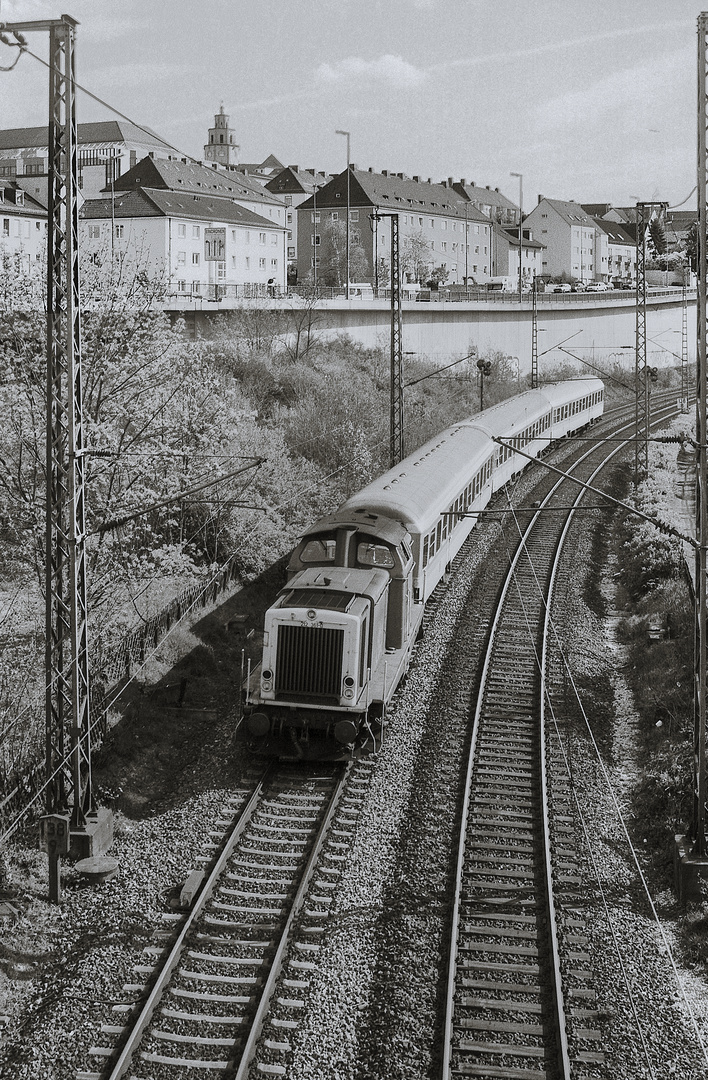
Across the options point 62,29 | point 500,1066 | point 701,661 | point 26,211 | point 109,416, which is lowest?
point 500,1066

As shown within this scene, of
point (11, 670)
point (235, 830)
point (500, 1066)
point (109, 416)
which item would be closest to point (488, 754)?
point (235, 830)

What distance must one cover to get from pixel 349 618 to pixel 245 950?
17.0 ft

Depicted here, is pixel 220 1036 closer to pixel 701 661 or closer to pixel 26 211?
pixel 701 661

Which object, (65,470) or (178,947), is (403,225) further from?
(178,947)

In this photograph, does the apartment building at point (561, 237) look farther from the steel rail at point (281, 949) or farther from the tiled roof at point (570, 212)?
the steel rail at point (281, 949)

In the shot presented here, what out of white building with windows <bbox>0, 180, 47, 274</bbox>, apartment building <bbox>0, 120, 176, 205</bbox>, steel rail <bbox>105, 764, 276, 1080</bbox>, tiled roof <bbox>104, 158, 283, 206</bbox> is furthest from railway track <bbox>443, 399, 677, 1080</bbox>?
apartment building <bbox>0, 120, 176, 205</bbox>

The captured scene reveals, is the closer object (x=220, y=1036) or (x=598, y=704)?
(x=220, y=1036)

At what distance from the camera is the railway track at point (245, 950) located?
9883 millimetres

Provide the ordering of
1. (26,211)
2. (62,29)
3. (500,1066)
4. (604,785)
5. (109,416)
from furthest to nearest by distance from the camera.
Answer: (26,211)
(109,416)
(604,785)
(62,29)
(500,1066)

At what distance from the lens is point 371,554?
17703mm

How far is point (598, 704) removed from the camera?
1920cm

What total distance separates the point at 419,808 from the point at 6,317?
44.7 feet

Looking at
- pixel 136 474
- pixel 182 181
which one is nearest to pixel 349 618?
pixel 136 474

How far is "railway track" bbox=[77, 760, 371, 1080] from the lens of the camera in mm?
9883
